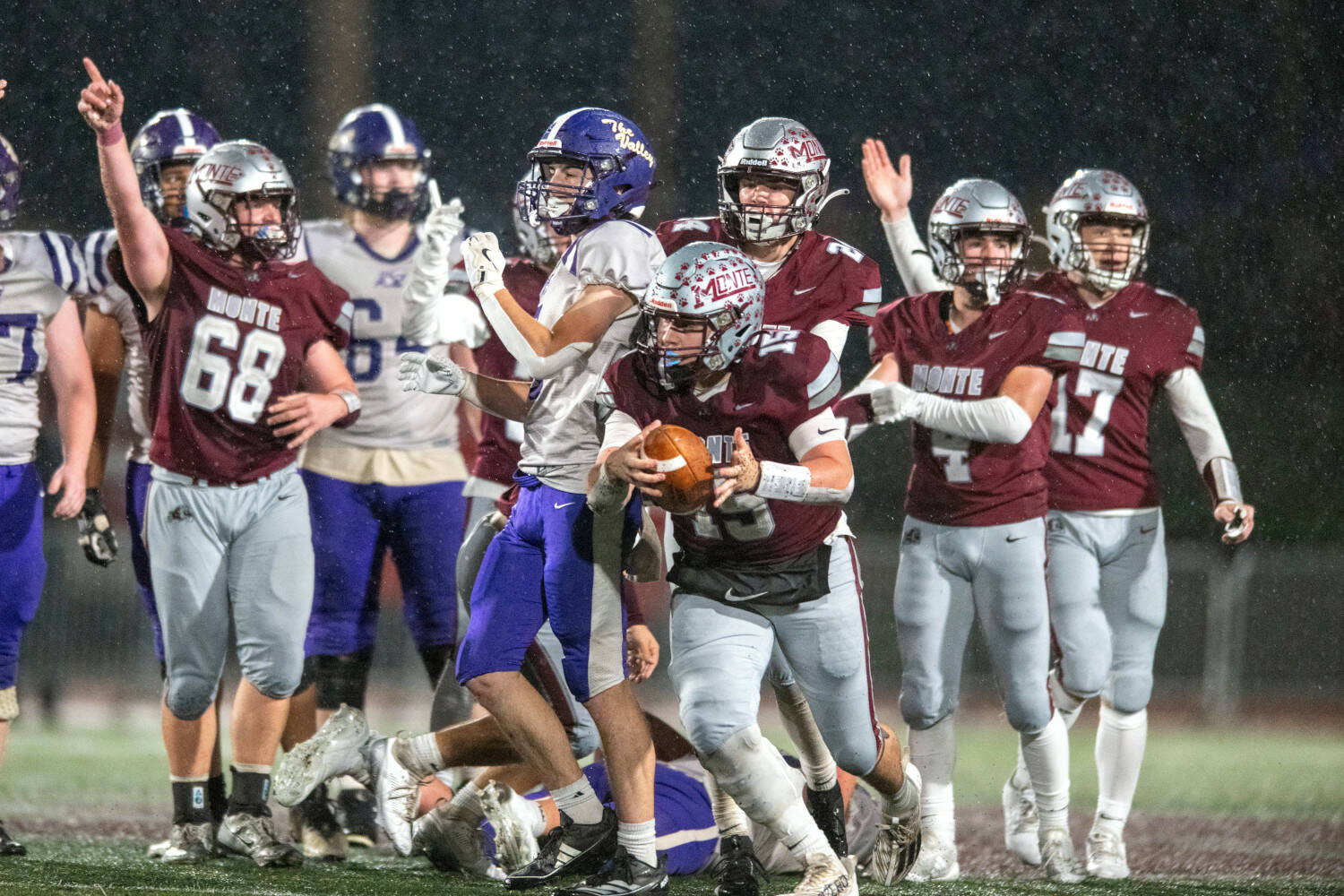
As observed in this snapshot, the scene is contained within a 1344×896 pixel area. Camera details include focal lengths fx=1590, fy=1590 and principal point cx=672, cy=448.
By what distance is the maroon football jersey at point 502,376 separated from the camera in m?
3.80

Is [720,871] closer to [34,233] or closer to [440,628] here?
[440,628]

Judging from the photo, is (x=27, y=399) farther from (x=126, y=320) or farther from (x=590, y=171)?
(x=590, y=171)

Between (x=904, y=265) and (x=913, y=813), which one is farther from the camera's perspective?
(x=904, y=265)

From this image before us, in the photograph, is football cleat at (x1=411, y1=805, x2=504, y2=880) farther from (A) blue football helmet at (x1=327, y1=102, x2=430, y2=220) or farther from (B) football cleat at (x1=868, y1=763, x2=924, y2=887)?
(A) blue football helmet at (x1=327, y1=102, x2=430, y2=220)

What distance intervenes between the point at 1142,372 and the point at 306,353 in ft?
6.52

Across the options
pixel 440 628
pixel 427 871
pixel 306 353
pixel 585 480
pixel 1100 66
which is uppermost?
pixel 1100 66

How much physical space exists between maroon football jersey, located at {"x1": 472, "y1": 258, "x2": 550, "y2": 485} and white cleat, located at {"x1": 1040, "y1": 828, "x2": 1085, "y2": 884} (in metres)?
1.50

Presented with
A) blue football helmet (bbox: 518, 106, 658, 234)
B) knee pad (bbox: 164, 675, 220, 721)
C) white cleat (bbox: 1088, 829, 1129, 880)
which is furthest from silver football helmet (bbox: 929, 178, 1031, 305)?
knee pad (bbox: 164, 675, 220, 721)

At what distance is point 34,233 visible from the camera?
357 cm

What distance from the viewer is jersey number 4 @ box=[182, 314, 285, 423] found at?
343 centimetres

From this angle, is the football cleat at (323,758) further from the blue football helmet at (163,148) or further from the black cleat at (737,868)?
the blue football helmet at (163,148)

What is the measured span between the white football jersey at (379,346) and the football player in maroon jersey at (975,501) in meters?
1.12

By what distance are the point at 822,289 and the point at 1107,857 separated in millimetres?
1533

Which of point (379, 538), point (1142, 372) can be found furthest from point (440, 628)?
point (1142, 372)
